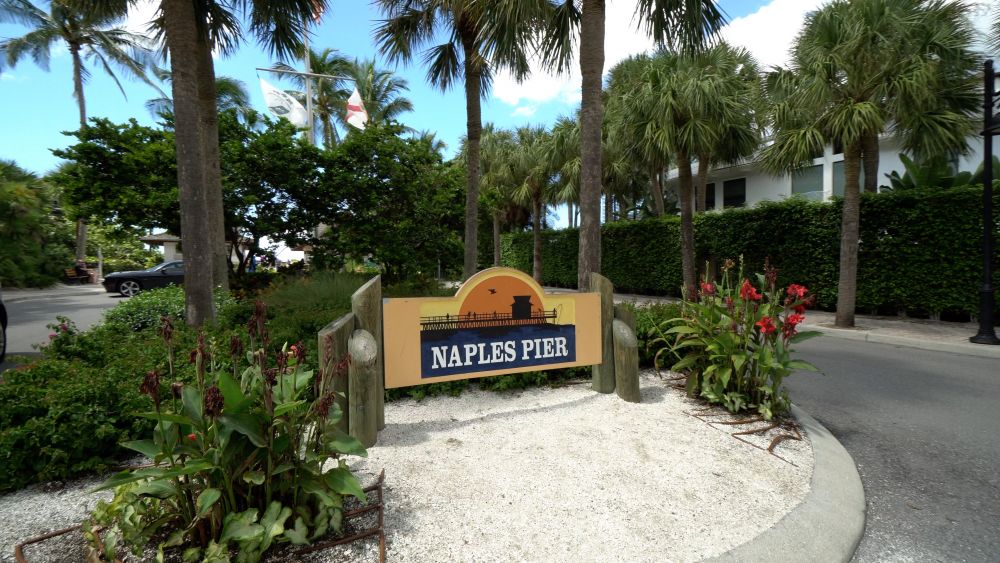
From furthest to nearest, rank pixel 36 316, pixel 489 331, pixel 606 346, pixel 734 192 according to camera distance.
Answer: pixel 734 192 → pixel 36 316 → pixel 606 346 → pixel 489 331

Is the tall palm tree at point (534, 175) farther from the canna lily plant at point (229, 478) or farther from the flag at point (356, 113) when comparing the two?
the canna lily plant at point (229, 478)

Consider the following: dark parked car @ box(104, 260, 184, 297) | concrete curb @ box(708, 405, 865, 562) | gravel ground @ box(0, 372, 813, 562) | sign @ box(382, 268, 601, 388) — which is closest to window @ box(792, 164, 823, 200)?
sign @ box(382, 268, 601, 388)

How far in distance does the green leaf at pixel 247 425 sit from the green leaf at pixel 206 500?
22 cm

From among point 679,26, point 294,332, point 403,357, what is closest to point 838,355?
point 679,26

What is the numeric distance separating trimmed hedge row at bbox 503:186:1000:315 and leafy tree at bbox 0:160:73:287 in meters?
28.4

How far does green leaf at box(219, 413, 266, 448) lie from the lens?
1.92m

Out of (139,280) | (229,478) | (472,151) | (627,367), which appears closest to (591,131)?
(472,151)

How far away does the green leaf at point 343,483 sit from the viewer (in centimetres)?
208

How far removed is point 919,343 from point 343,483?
980 centimetres

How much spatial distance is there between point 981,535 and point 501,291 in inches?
127

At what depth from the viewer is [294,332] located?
4.58m

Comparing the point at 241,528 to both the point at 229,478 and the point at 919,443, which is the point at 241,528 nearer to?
the point at 229,478

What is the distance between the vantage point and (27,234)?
77.4ft

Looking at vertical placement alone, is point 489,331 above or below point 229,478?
above
